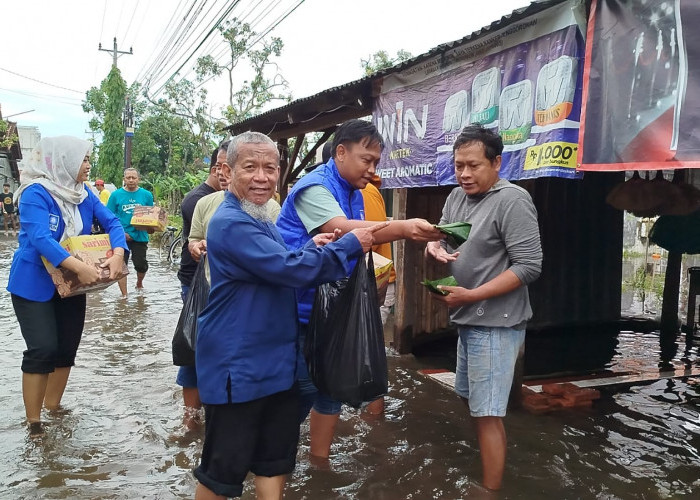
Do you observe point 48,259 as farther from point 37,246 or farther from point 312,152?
point 312,152

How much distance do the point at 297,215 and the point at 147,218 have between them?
20.6ft

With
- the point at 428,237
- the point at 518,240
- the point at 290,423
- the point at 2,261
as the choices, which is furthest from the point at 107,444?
the point at 2,261

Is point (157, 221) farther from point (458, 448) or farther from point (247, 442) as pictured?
point (247, 442)

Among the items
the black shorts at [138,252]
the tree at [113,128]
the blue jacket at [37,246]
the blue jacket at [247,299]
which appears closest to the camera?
the blue jacket at [247,299]

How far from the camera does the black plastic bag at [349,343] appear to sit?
8.46 ft

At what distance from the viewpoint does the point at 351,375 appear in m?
2.57

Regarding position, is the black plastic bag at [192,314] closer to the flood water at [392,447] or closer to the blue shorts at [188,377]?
the blue shorts at [188,377]

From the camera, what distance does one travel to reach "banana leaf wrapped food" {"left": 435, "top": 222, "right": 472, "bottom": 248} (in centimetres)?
276

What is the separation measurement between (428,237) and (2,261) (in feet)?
45.4

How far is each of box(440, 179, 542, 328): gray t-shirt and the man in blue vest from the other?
1.16 feet

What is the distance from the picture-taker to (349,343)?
259cm

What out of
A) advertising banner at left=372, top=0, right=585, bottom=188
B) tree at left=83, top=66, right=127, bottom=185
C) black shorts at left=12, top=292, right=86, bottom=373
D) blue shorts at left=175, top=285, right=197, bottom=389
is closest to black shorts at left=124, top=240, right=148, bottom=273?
advertising banner at left=372, top=0, right=585, bottom=188

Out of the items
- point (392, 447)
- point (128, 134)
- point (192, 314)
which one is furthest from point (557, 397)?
point (128, 134)

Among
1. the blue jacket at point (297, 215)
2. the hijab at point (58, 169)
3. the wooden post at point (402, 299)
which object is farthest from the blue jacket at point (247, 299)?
the wooden post at point (402, 299)
